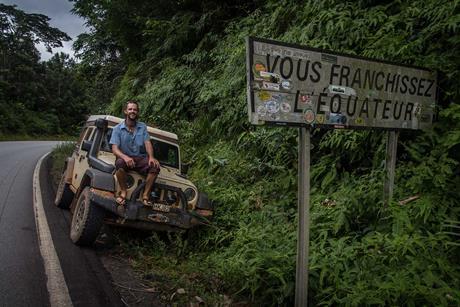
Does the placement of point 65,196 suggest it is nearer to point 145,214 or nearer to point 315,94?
point 145,214

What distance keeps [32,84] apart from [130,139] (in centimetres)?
5346

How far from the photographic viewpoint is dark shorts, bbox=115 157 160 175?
535 cm

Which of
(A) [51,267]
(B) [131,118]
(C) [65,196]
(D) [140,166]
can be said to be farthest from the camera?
(C) [65,196]

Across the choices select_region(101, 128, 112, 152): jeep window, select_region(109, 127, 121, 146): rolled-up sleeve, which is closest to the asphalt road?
select_region(101, 128, 112, 152): jeep window

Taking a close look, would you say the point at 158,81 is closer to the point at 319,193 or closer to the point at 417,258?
the point at 319,193

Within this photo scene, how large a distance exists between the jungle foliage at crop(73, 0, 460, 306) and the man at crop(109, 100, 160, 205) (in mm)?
830

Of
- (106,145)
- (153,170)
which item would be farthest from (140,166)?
(106,145)

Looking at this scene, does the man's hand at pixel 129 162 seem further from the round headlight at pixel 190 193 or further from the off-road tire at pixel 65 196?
the off-road tire at pixel 65 196

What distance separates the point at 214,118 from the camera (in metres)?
10.3

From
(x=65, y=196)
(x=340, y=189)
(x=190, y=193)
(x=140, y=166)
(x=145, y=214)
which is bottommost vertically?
(x=65, y=196)

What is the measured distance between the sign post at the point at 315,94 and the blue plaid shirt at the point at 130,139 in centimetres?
325

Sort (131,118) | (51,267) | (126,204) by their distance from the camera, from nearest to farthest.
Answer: (51,267) < (126,204) < (131,118)

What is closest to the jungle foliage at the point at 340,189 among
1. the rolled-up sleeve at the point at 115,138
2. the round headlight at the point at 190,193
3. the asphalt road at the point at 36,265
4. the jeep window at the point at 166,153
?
the round headlight at the point at 190,193

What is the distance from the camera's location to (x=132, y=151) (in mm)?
5977
